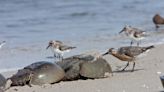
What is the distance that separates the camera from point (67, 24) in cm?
1927

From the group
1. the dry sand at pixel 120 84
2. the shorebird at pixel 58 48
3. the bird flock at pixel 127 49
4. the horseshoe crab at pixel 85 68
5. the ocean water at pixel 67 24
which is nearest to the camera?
the dry sand at pixel 120 84

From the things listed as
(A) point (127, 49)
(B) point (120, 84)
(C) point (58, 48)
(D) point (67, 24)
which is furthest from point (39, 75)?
(D) point (67, 24)

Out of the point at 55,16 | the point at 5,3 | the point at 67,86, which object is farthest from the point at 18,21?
the point at 67,86

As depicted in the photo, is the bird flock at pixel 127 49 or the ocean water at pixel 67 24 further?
the ocean water at pixel 67 24

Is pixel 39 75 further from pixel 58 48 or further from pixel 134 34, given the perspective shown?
pixel 134 34

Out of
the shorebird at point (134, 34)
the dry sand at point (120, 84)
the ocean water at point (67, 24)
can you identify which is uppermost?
the dry sand at point (120, 84)

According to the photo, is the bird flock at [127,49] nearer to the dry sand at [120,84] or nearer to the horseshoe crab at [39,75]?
the dry sand at [120,84]

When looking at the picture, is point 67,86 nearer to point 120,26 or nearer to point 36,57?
point 36,57

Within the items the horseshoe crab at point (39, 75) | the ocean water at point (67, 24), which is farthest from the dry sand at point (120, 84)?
the ocean water at point (67, 24)

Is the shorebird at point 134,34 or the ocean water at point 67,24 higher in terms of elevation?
the shorebird at point 134,34

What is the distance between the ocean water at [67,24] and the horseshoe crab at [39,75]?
5.87 feet

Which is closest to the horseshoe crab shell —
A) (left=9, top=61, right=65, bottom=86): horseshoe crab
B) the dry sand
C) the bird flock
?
the dry sand

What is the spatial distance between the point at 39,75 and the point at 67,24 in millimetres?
9202

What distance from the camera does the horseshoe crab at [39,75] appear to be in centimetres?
1005
